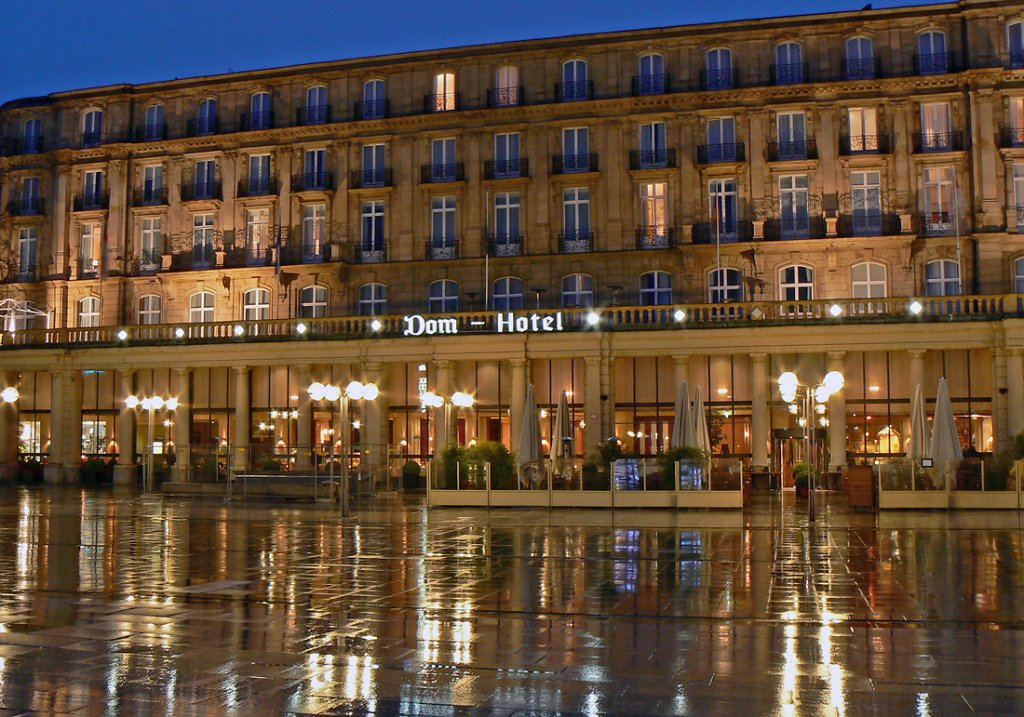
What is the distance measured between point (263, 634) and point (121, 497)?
A: 33389 mm

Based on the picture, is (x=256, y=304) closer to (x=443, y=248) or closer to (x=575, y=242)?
(x=443, y=248)

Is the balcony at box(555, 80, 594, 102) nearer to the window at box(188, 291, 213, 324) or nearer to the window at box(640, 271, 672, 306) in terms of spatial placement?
the window at box(640, 271, 672, 306)

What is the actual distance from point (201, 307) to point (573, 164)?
72.1ft

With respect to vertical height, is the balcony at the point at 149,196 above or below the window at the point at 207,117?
below

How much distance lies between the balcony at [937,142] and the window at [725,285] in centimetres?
1006

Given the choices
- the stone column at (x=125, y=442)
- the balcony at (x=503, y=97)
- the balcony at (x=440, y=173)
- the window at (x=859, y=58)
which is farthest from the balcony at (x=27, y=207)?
the window at (x=859, y=58)

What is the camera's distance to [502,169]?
56594mm

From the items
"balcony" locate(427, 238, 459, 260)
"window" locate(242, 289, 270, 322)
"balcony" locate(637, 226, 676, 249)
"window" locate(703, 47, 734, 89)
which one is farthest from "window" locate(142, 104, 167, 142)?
"window" locate(703, 47, 734, 89)

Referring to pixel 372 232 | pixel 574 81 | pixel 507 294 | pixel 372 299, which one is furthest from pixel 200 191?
pixel 574 81

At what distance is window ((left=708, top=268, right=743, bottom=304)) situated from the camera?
53.4 m

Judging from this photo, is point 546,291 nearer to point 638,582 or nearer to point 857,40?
point 857,40

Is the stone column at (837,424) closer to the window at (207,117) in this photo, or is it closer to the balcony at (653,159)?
the balcony at (653,159)

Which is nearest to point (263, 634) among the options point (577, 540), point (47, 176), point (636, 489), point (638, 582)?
point (638, 582)

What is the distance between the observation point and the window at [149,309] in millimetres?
61531
